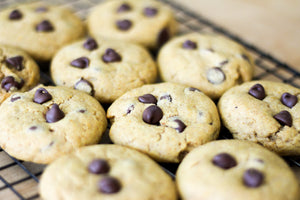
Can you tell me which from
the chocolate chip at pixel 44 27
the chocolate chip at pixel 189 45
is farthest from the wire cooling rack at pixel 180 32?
the chocolate chip at pixel 189 45

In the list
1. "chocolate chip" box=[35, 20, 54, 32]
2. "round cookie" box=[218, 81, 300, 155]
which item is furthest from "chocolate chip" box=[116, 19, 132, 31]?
"round cookie" box=[218, 81, 300, 155]

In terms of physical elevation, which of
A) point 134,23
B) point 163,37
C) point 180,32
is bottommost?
point 180,32

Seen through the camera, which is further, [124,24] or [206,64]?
[124,24]

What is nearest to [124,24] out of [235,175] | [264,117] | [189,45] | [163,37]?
[163,37]

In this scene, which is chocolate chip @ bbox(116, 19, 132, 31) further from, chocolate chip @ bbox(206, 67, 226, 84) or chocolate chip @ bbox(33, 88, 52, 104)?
chocolate chip @ bbox(33, 88, 52, 104)

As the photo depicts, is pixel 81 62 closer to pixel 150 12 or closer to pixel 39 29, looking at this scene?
pixel 39 29
